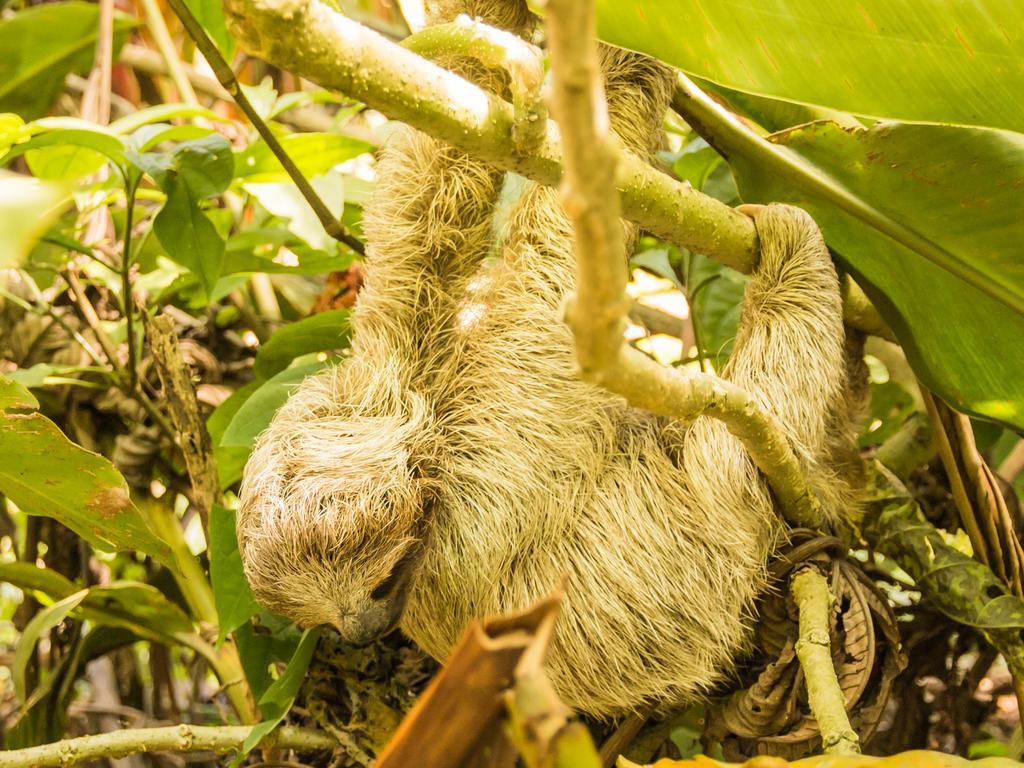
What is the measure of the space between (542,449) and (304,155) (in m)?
1.03

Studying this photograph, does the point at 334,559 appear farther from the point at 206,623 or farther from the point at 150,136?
the point at 150,136

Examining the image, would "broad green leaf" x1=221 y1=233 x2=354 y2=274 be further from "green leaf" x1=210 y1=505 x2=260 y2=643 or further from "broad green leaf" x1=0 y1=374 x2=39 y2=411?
"broad green leaf" x1=0 y1=374 x2=39 y2=411

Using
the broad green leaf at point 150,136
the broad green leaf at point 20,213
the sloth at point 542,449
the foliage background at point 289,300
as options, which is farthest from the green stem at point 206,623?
the broad green leaf at point 20,213

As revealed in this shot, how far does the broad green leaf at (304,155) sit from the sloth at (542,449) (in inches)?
17.9

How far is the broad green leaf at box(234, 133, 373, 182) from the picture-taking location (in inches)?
91.6

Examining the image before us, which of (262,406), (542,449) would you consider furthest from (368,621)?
(262,406)

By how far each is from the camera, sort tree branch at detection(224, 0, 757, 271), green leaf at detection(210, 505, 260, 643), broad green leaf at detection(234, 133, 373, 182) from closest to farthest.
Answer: tree branch at detection(224, 0, 757, 271), green leaf at detection(210, 505, 260, 643), broad green leaf at detection(234, 133, 373, 182)

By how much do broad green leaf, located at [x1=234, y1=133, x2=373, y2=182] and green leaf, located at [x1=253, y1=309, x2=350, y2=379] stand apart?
0.37m

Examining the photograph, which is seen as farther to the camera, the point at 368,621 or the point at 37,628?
the point at 37,628

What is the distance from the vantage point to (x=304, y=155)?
2377mm

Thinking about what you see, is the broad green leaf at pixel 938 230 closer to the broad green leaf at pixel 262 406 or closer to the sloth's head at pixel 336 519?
the sloth's head at pixel 336 519

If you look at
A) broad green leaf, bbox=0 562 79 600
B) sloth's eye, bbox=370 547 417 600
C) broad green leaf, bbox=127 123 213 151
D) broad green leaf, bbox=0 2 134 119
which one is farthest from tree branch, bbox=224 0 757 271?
broad green leaf, bbox=0 2 134 119

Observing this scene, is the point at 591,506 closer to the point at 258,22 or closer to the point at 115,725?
the point at 258,22

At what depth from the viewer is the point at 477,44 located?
1284 millimetres
